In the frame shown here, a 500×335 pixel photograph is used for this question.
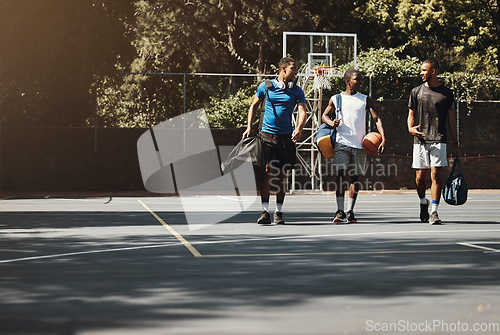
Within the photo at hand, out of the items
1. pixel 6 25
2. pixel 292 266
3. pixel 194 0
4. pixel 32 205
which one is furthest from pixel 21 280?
pixel 194 0

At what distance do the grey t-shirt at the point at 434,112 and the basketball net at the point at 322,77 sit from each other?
1294 centimetres

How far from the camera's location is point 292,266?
25.0ft

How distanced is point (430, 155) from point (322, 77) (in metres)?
13.4

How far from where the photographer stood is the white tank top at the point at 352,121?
12258mm

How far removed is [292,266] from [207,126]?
1974 cm

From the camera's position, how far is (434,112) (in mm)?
12008

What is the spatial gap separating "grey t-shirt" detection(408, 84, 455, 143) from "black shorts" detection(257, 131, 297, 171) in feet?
5.60

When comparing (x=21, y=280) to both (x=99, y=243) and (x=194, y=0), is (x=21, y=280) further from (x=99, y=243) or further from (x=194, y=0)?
(x=194, y=0)

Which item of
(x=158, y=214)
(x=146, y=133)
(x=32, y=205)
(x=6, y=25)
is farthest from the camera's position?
(x=146, y=133)

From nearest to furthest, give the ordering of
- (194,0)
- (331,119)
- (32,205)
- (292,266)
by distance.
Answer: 1. (292,266)
2. (331,119)
3. (32,205)
4. (194,0)

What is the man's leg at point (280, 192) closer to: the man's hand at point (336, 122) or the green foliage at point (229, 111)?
the man's hand at point (336, 122)

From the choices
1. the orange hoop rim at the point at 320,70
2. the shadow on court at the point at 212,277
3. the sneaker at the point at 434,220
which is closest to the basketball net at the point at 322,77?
the orange hoop rim at the point at 320,70

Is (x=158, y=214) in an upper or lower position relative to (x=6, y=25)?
lower

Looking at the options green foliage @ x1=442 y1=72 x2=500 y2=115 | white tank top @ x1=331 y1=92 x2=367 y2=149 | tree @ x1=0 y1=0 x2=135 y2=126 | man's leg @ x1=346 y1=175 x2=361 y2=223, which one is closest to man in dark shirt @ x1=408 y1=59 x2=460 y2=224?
white tank top @ x1=331 y1=92 x2=367 y2=149
